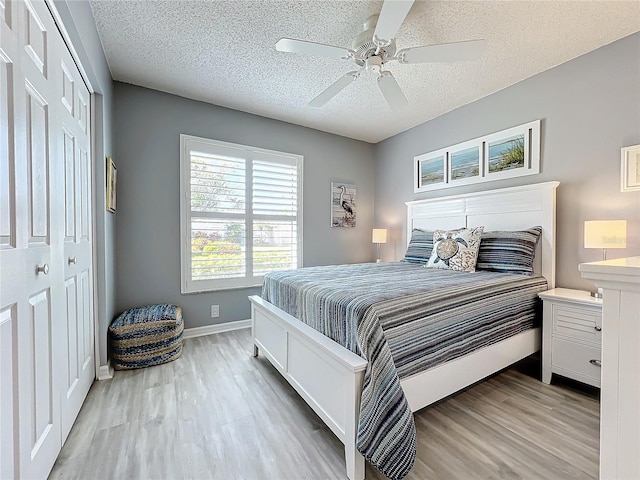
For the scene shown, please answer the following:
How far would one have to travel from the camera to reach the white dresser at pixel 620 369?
65cm

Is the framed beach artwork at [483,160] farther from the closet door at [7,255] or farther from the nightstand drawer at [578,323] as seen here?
the closet door at [7,255]

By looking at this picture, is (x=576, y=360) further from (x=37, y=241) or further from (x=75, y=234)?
(x=75, y=234)

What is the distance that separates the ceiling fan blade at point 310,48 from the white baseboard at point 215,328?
112 inches

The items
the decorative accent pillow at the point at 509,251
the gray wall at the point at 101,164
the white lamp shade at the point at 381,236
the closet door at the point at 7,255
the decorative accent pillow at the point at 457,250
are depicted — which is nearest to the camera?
the closet door at the point at 7,255

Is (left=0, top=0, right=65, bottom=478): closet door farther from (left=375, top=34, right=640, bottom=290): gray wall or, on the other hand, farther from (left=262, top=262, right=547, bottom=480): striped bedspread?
(left=375, top=34, right=640, bottom=290): gray wall

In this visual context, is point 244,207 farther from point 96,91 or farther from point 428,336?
point 428,336

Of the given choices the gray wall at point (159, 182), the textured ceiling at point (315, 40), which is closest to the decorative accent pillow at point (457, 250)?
the textured ceiling at point (315, 40)

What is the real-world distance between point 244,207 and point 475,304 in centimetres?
267

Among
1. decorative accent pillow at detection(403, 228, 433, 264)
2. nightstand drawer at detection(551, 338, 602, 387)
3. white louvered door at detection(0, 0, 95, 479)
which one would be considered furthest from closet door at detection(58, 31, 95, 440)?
nightstand drawer at detection(551, 338, 602, 387)

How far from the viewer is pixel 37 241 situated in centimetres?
124

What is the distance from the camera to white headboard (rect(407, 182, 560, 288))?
8.48ft

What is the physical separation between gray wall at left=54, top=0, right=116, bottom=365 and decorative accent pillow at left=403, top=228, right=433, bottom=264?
297 cm

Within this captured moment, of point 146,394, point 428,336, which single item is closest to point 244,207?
point 146,394

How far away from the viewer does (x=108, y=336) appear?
238 centimetres
